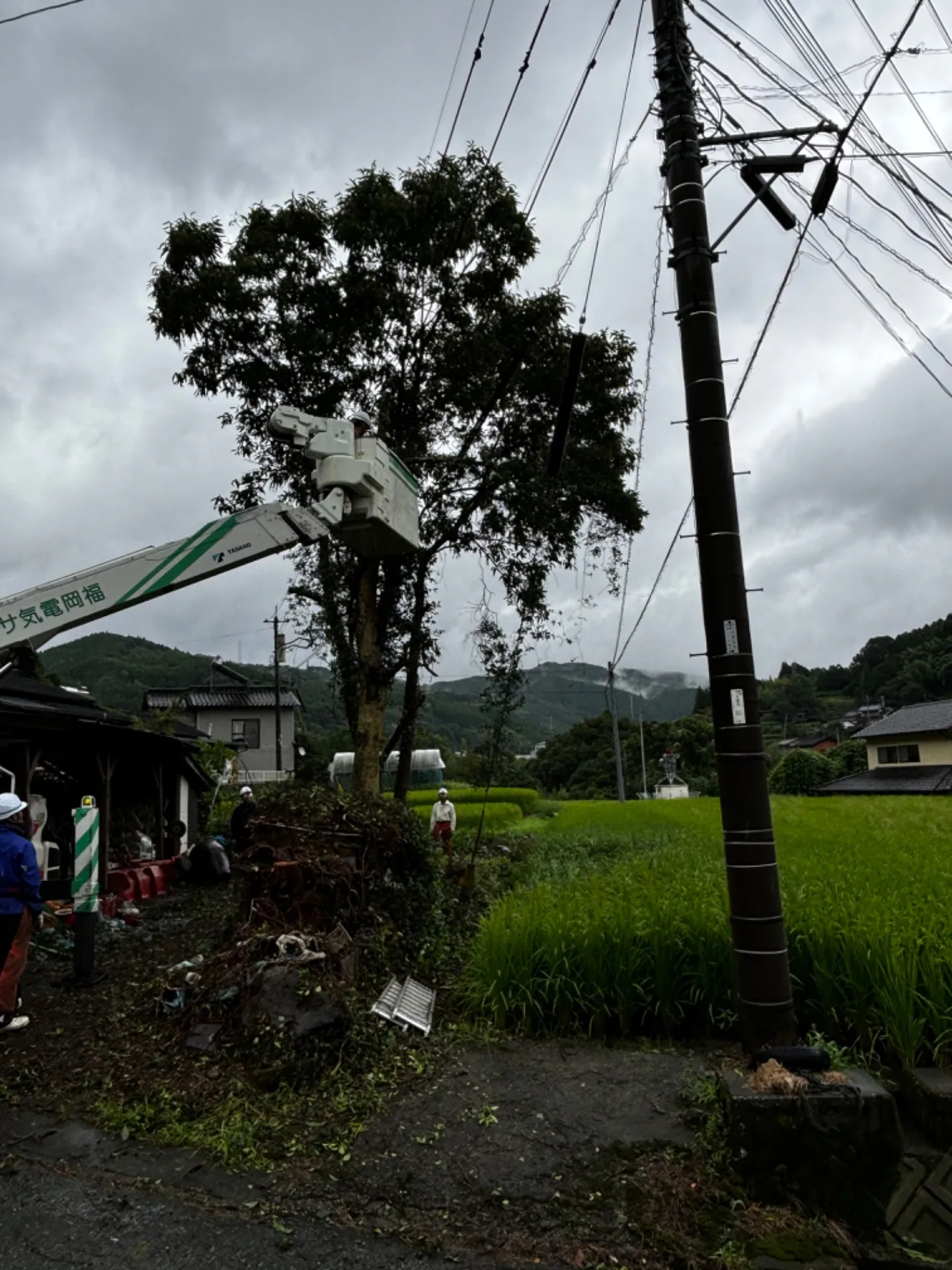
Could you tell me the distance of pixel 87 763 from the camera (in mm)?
12242

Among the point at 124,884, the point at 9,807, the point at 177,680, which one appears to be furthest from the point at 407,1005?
the point at 177,680

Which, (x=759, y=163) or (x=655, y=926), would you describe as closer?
(x=759, y=163)

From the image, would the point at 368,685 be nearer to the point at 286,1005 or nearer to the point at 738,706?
the point at 286,1005

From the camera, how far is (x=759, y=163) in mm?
4793

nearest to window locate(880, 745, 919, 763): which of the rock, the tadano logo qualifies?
the tadano logo

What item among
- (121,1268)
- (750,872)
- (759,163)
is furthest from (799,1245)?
(759,163)

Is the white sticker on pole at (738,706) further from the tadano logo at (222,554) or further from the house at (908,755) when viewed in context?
the house at (908,755)

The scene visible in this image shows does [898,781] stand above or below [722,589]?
below

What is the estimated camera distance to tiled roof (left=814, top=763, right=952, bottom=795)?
35688mm

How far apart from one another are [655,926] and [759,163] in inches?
183

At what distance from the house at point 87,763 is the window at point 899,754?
34745mm

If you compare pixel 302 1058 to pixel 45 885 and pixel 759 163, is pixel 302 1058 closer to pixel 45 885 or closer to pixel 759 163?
pixel 759 163

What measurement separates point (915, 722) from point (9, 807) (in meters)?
42.7

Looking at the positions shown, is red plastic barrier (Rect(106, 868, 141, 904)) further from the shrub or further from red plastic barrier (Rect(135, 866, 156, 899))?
the shrub
